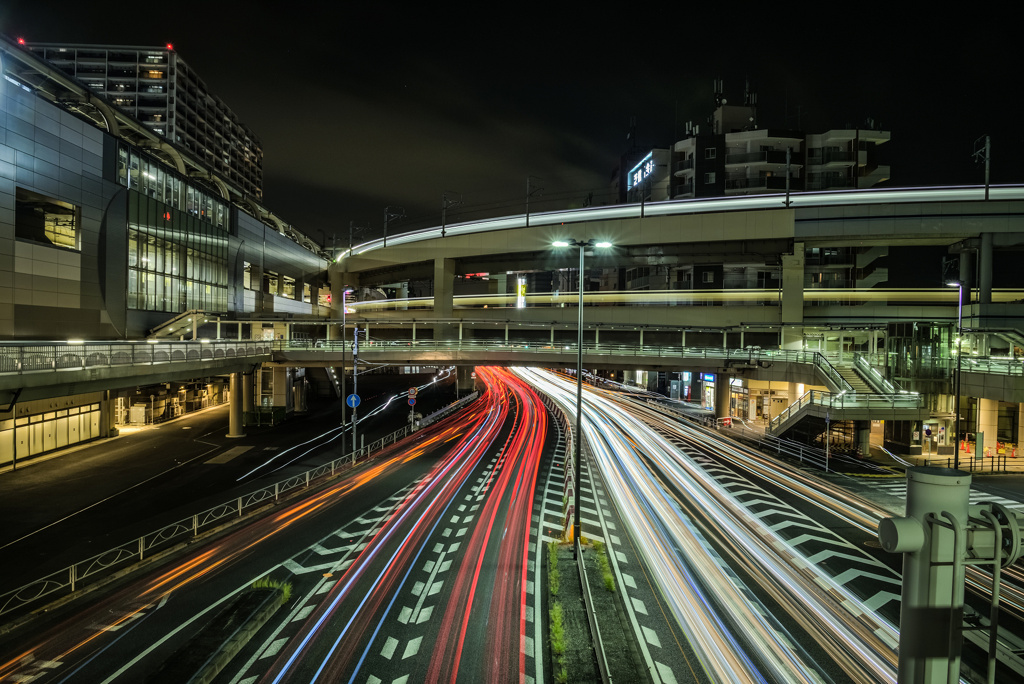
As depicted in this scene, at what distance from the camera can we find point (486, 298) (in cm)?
6188

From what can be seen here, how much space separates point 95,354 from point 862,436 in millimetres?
37850

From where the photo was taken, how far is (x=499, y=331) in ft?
162

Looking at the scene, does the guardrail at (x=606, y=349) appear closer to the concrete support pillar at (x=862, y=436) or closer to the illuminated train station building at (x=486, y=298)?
the illuminated train station building at (x=486, y=298)

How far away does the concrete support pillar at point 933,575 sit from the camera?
2.95 m

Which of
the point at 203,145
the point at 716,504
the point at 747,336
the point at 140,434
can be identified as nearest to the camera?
the point at 716,504

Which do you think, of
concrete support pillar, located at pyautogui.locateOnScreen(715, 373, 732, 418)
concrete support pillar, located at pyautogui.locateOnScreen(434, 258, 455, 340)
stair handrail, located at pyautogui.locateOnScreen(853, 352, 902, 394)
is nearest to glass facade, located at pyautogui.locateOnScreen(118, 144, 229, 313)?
concrete support pillar, located at pyautogui.locateOnScreen(434, 258, 455, 340)

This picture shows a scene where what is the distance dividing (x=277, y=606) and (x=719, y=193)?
2575 inches

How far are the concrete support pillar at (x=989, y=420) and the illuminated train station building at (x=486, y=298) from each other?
0.44 feet

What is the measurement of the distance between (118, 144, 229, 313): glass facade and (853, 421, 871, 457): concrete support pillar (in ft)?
155

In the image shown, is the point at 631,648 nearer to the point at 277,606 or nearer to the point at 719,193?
the point at 277,606

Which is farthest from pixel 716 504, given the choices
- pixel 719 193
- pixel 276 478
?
pixel 719 193

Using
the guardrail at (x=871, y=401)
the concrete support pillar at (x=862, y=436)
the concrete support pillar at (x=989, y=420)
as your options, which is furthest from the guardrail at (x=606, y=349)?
the concrete support pillar at (x=989, y=420)

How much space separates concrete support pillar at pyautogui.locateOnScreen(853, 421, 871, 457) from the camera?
28.6 metres

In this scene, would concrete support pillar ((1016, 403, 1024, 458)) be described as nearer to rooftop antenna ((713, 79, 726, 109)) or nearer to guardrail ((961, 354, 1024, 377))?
guardrail ((961, 354, 1024, 377))
